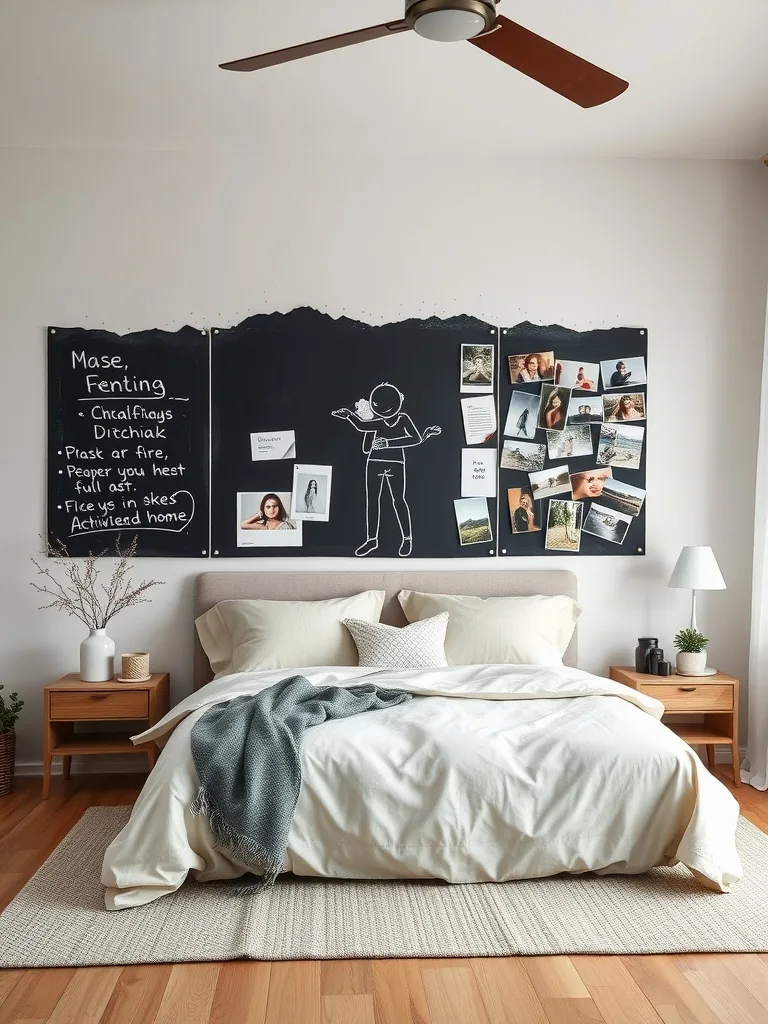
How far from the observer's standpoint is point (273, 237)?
14.9 feet

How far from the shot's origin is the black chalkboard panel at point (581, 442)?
4.62m

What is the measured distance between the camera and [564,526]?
183 inches

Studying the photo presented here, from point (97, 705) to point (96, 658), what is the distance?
210mm

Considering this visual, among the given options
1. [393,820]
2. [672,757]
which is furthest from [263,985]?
[672,757]

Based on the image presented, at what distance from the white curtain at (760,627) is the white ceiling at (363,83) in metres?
1.23

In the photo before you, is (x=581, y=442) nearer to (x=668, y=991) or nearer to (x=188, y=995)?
(x=668, y=991)

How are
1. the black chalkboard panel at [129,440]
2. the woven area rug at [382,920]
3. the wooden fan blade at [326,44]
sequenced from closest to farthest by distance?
the wooden fan blade at [326,44], the woven area rug at [382,920], the black chalkboard panel at [129,440]

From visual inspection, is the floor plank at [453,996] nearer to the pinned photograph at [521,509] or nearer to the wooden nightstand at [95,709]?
the wooden nightstand at [95,709]

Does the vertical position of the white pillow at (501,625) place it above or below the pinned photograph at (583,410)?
below

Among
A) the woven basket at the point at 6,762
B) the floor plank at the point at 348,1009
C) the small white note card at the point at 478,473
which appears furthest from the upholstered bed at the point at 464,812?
the small white note card at the point at 478,473

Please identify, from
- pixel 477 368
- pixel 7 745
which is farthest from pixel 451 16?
pixel 7 745

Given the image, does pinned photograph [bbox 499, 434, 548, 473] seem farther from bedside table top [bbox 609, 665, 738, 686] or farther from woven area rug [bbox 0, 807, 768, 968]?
woven area rug [bbox 0, 807, 768, 968]

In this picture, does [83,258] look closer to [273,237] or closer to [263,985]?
[273,237]

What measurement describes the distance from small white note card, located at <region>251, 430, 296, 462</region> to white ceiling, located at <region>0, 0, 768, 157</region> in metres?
1.35
